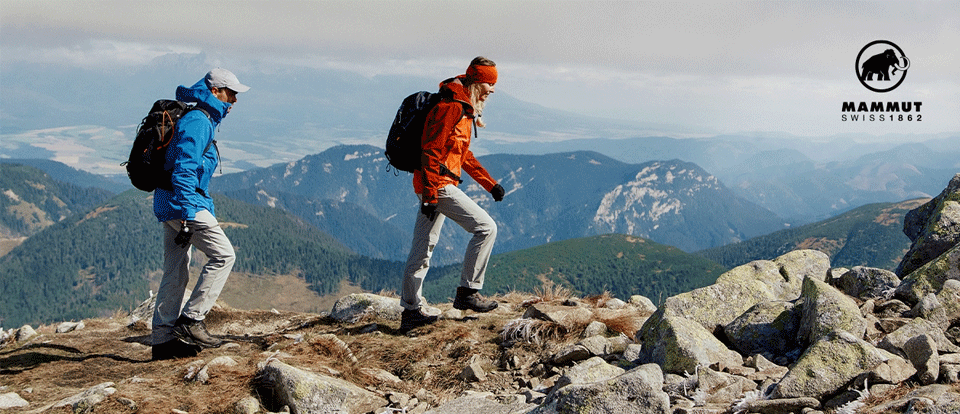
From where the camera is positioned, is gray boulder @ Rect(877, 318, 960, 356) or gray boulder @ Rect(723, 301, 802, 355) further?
gray boulder @ Rect(723, 301, 802, 355)

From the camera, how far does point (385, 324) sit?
36.6 feet

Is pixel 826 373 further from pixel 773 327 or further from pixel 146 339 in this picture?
pixel 146 339

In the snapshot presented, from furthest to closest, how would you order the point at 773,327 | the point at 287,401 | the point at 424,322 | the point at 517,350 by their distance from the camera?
the point at 424,322, the point at 517,350, the point at 773,327, the point at 287,401

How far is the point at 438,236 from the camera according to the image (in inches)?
383

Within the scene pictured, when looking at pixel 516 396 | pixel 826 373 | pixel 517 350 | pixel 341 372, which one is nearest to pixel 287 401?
pixel 341 372

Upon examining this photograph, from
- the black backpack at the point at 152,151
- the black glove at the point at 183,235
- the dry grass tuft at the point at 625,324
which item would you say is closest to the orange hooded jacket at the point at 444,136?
the dry grass tuft at the point at 625,324

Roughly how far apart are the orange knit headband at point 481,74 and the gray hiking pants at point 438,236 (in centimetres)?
173

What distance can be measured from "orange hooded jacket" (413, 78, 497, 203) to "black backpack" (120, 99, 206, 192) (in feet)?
12.3

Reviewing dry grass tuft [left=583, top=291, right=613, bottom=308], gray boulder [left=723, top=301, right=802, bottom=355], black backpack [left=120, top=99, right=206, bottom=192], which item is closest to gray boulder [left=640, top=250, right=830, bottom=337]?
gray boulder [left=723, top=301, right=802, bottom=355]

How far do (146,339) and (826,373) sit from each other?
1139 centimetres

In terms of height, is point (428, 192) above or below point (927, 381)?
above

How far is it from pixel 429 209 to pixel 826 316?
5569 millimetres

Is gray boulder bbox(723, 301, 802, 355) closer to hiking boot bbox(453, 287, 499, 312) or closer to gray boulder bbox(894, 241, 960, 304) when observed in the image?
gray boulder bbox(894, 241, 960, 304)

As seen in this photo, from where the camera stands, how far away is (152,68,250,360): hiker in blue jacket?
9.07m
